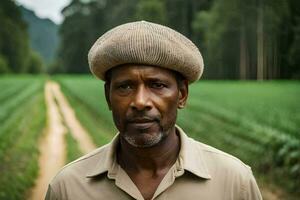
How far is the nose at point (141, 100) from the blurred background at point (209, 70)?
409 centimetres

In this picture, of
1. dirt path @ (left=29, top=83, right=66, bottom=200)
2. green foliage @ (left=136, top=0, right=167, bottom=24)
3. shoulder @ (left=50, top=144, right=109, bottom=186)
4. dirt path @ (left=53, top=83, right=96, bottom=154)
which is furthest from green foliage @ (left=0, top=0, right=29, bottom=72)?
shoulder @ (left=50, top=144, right=109, bottom=186)

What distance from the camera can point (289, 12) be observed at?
808 cm

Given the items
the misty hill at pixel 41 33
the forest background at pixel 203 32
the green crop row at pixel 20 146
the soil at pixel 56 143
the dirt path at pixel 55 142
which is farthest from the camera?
the forest background at pixel 203 32

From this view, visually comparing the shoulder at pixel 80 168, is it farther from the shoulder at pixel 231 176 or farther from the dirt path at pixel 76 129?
the dirt path at pixel 76 129

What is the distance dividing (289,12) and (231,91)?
14.9 feet

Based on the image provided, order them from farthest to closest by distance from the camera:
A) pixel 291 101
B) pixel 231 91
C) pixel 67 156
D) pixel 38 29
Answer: pixel 231 91, pixel 291 101, pixel 38 29, pixel 67 156

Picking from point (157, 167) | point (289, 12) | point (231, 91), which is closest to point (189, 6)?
point (289, 12)

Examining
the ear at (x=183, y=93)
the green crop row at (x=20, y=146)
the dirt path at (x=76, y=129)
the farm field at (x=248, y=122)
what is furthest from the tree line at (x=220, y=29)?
the ear at (x=183, y=93)

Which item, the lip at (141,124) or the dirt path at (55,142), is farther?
the dirt path at (55,142)

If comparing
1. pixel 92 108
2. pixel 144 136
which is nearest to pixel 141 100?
pixel 144 136

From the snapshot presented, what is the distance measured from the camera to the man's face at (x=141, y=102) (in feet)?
5.70

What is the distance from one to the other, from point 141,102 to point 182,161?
22cm

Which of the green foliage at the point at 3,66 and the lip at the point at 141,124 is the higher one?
the lip at the point at 141,124

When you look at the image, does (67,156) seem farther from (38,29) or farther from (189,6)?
(189,6)
